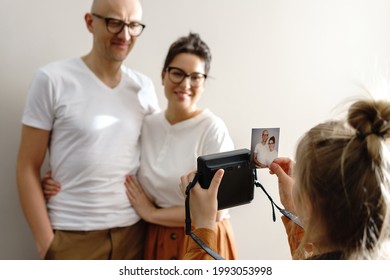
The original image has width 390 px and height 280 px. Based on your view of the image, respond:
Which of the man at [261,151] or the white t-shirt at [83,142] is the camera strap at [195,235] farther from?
the white t-shirt at [83,142]

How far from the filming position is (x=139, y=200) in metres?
1.32

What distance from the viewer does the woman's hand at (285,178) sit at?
95cm

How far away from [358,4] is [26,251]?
1.52 meters

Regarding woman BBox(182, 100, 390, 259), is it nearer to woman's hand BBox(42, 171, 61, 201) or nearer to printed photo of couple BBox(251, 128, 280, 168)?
printed photo of couple BBox(251, 128, 280, 168)

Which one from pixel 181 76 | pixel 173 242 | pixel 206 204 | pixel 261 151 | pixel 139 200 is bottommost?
pixel 173 242

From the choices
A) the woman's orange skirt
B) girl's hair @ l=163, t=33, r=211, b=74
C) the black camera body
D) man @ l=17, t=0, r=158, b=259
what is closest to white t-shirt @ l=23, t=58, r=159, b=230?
man @ l=17, t=0, r=158, b=259

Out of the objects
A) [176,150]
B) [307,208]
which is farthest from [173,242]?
[307,208]

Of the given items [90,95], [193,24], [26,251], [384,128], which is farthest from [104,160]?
[384,128]

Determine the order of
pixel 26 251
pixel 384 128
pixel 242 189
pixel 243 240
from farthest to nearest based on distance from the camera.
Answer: pixel 243 240
pixel 26 251
pixel 242 189
pixel 384 128

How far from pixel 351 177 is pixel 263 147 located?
0.99ft

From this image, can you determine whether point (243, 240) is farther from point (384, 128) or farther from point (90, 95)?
point (384, 128)

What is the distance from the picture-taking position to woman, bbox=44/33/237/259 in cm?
128

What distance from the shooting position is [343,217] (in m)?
0.69

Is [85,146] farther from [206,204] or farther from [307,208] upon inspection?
[307,208]
